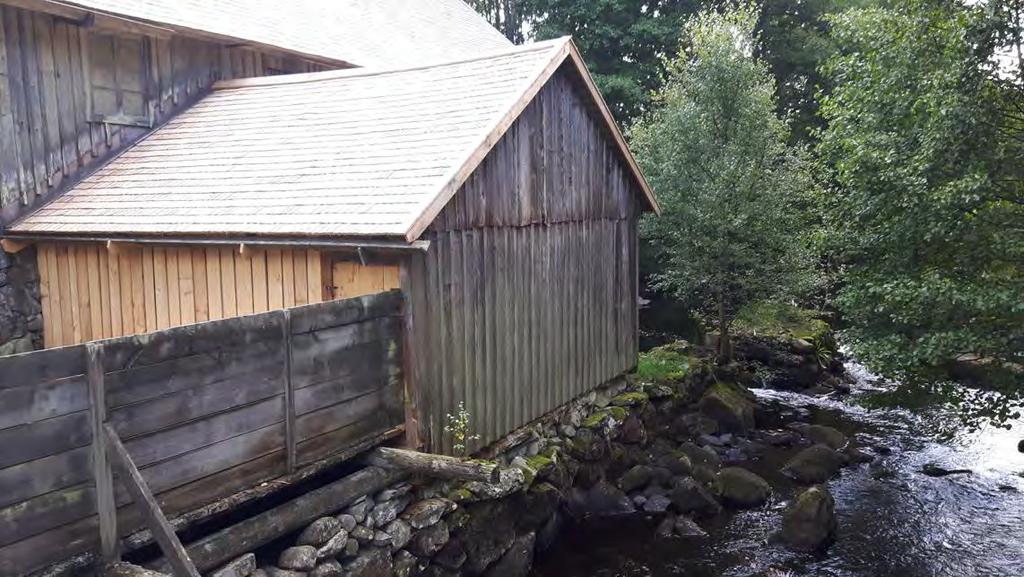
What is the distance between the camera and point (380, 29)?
769 inches

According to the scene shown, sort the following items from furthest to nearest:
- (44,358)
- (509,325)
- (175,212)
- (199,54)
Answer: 1. (199,54)
2. (509,325)
3. (175,212)
4. (44,358)

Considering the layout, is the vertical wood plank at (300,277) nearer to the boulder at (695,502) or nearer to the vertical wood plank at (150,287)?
the vertical wood plank at (150,287)

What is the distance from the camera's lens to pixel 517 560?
28.6 ft

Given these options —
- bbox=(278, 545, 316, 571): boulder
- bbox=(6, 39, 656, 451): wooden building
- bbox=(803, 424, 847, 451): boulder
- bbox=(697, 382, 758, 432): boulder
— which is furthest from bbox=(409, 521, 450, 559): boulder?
bbox=(803, 424, 847, 451): boulder

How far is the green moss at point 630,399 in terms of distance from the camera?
1228 cm

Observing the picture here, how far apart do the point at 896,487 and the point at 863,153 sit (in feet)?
16.7

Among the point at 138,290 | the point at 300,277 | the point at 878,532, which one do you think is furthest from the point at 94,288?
the point at 878,532

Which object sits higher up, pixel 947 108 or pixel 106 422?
pixel 947 108

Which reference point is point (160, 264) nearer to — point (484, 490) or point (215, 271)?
point (215, 271)

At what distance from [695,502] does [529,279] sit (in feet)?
13.2

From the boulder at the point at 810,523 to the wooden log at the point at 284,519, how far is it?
17.5 ft

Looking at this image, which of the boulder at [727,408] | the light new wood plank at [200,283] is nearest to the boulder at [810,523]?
the boulder at [727,408]

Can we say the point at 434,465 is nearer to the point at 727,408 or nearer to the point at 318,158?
the point at 318,158

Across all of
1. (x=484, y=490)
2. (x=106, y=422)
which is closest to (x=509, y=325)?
(x=484, y=490)
